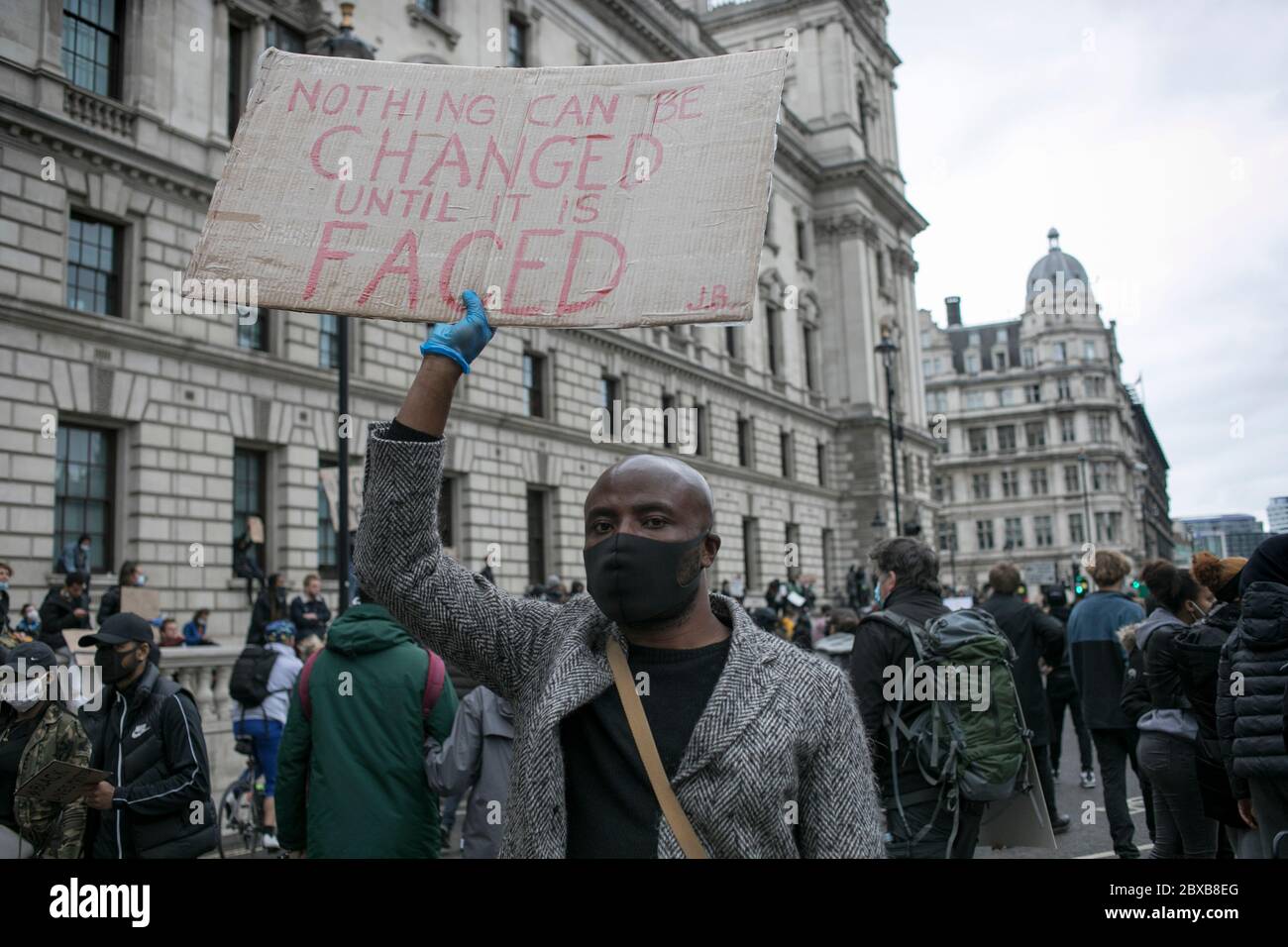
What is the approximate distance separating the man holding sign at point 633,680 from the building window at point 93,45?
1916 cm

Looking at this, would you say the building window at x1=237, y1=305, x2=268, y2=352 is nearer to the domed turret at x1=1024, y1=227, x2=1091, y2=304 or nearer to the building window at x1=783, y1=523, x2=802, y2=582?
the building window at x1=783, y1=523, x2=802, y2=582

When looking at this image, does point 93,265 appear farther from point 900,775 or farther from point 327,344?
point 900,775

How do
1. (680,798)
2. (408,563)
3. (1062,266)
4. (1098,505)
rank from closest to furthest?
(680,798), (408,563), (1098,505), (1062,266)

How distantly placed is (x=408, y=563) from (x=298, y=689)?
2.97 meters

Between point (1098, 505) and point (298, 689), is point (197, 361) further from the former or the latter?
point (1098, 505)

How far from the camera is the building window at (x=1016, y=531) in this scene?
94938mm

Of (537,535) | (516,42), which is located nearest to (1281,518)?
(537,535)

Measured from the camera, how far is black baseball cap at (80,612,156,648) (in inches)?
197

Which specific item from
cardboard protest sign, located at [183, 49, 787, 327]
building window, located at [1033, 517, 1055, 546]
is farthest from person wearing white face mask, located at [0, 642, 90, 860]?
building window, located at [1033, 517, 1055, 546]

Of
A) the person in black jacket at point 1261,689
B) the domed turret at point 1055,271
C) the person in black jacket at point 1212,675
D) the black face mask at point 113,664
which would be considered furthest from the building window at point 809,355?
the domed turret at point 1055,271

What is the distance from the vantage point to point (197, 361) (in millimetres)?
19453

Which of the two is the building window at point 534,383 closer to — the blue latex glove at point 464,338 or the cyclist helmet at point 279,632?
the cyclist helmet at point 279,632

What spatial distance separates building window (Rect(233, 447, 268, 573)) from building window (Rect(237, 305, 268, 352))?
212 cm
